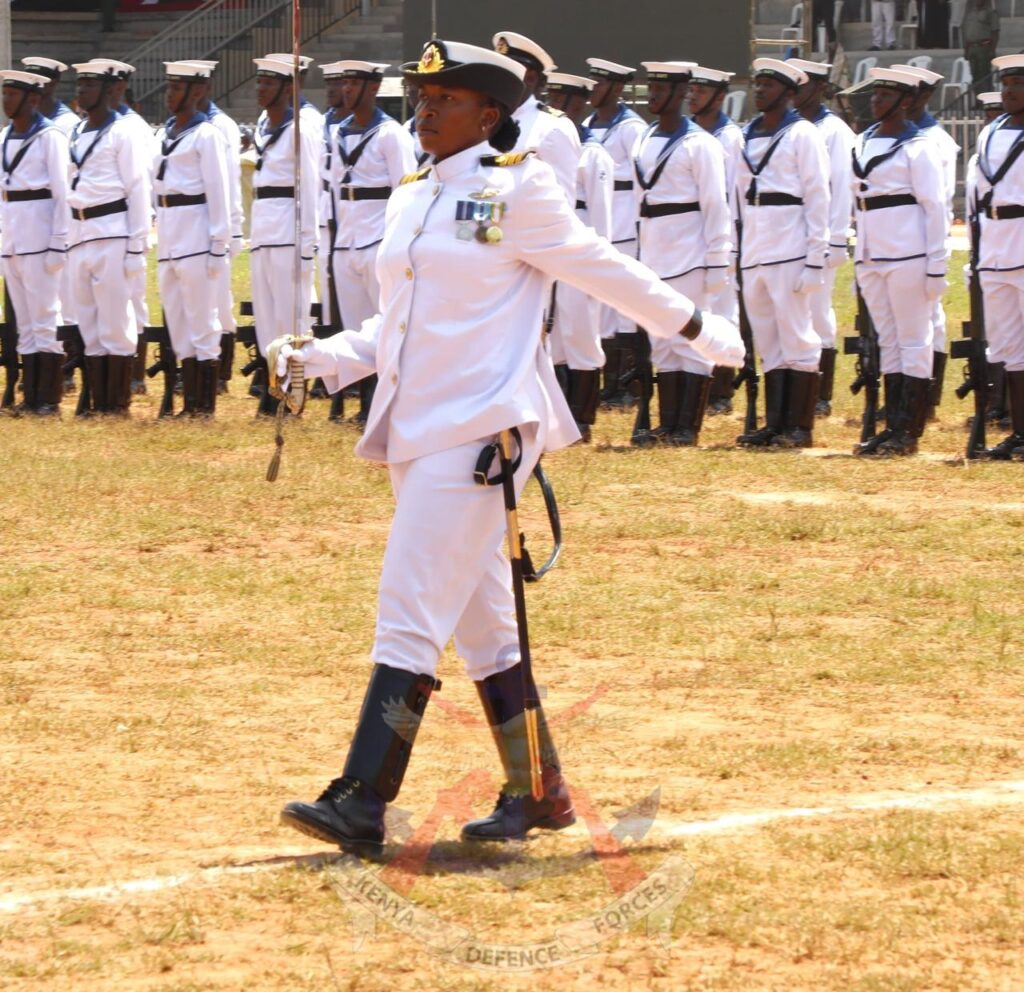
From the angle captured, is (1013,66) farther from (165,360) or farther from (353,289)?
(165,360)

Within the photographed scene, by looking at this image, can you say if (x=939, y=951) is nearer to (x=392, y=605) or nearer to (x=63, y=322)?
(x=392, y=605)

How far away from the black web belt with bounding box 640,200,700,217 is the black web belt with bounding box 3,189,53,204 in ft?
13.2

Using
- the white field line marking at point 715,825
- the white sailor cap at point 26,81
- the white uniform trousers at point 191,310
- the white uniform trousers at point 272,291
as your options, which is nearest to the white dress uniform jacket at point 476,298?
the white field line marking at point 715,825

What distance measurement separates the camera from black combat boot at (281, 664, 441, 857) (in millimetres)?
5418

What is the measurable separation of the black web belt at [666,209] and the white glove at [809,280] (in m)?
0.77

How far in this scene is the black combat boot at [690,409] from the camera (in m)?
13.2

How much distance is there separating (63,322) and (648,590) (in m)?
7.73

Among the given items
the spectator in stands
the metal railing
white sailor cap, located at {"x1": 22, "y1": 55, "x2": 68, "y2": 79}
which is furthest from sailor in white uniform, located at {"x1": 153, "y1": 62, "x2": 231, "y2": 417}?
the metal railing

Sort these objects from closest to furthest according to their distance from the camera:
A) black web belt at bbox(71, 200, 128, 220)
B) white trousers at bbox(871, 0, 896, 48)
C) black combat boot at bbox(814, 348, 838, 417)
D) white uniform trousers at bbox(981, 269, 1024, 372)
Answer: white uniform trousers at bbox(981, 269, 1024, 372) < black web belt at bbox(71, 200, 128, 220) < black combat boot at bbox(814, 348, 838, 417) < white trousers at bbox(871, 0, 896, 48)

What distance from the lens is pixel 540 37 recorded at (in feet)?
94.3

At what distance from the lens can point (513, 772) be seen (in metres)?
5.71

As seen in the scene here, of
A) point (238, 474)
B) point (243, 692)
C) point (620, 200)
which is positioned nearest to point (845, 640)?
point (243, 692)

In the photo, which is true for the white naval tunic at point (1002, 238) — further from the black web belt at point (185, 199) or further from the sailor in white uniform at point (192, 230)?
the black web belt at point (185, 199)

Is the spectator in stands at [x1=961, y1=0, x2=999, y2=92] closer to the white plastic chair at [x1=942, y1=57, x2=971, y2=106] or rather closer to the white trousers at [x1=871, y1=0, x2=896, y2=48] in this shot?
the white plastic chair at [x1=942, y1=57, x2=971, y2=106]
